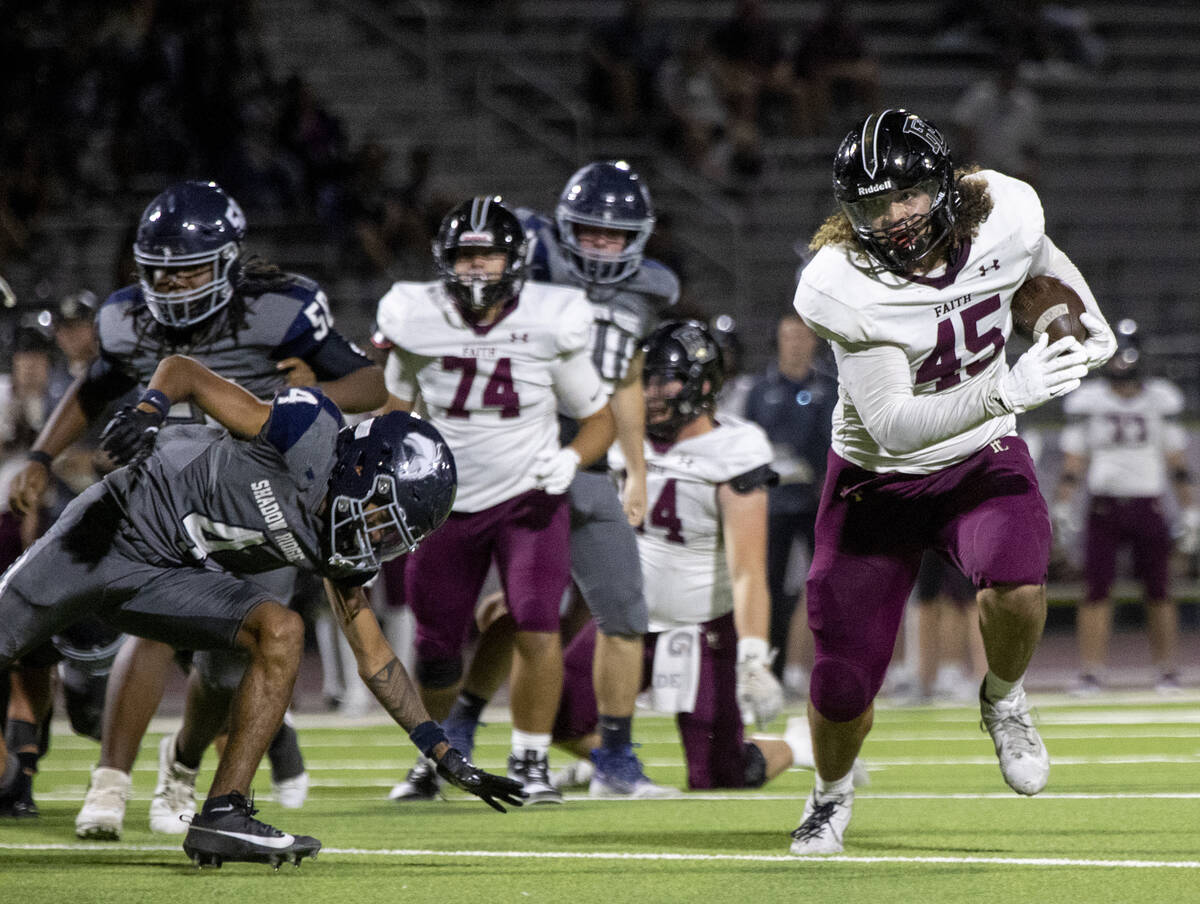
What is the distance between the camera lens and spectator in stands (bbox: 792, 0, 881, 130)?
14.4 meters

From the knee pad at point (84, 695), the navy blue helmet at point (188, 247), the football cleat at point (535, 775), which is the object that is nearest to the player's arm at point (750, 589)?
the football cleat at point (535, 775)

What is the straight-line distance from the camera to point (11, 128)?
42.0 ft

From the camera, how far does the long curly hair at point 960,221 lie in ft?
14.3

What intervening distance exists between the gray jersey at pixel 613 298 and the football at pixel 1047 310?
1968 mm

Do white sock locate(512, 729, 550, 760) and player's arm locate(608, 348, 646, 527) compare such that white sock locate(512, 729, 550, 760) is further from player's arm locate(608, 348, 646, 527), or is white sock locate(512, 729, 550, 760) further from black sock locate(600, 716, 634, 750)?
player's arm locate(608, 348, 646, 527)

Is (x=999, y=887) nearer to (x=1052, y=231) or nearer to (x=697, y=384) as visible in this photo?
(x=697, y=384)

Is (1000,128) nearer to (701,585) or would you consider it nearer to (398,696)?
(701,585)

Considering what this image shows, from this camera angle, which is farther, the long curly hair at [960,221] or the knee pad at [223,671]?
the knee pad at [223,671]

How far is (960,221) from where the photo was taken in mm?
4387

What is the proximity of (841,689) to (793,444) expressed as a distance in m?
5.13

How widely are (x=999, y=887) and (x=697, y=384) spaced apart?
2933 millimetres

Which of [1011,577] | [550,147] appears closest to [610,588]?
[1011,577]

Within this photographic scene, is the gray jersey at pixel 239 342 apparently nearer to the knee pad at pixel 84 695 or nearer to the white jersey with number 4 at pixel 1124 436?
the knee pad at pixel 84 695

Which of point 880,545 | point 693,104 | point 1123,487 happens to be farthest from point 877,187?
point 693,104
